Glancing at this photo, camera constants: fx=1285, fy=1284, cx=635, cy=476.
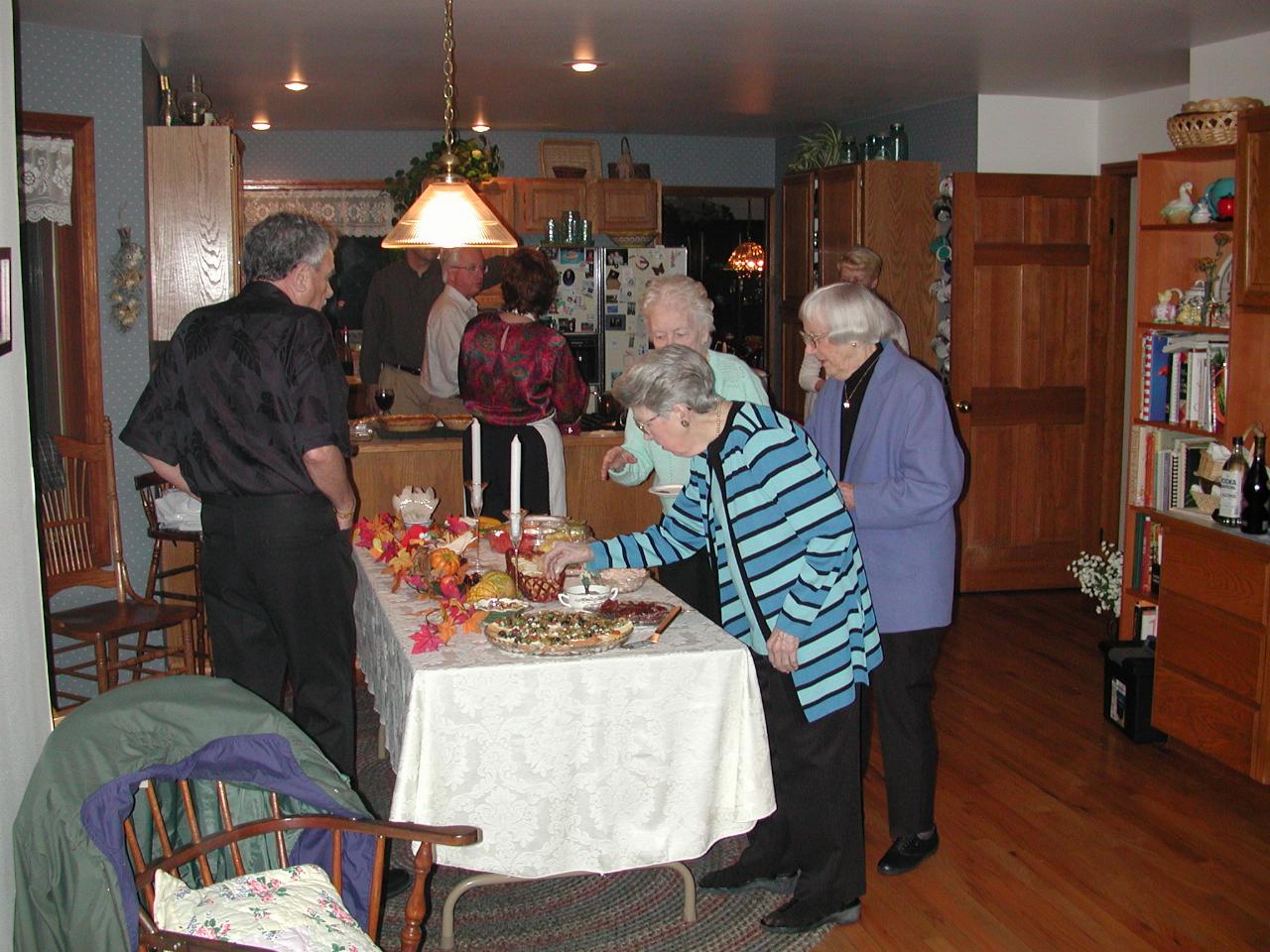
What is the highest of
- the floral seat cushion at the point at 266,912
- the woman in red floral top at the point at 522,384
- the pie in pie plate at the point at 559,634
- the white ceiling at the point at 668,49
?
the white ceiling at the point at 668,49

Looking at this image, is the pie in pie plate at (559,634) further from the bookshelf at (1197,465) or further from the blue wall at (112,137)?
the blue wall at (112,137)

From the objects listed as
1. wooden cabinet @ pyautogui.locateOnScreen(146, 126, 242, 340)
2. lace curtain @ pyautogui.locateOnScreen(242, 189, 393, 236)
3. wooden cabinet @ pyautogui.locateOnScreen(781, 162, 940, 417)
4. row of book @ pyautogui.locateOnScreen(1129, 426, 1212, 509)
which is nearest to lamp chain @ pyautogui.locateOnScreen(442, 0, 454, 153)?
wooden cabinet @ pyautogui.locateOnScreen(146, 126, 242, 340)

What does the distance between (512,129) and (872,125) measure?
236cm

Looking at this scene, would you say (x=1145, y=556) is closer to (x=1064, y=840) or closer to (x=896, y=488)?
(x=1064, y=840)

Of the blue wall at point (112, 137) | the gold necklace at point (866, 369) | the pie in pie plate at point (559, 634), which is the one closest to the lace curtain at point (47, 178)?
the blue wall at point (112, 137)

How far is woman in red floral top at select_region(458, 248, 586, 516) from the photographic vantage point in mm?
4547

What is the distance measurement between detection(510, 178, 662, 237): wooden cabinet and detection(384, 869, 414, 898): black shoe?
5567 mm

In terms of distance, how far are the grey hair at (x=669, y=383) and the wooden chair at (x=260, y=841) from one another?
102cm

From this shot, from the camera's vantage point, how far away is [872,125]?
7.58 metres

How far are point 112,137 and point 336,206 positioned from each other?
3.73 m

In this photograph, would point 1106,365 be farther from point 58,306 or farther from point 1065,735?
point 58,306

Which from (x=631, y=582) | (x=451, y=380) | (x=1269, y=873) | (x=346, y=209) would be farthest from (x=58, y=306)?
(x=1269, y=873)

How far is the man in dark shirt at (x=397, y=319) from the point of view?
679 centimetres

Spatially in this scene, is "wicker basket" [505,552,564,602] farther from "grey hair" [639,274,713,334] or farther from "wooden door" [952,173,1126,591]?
"wooden door" [952,173,1126,591]
